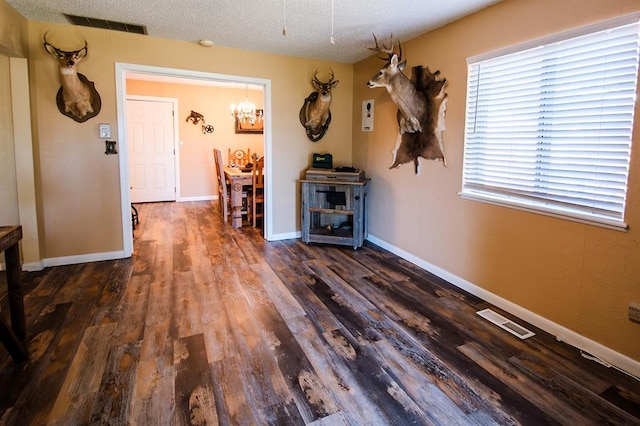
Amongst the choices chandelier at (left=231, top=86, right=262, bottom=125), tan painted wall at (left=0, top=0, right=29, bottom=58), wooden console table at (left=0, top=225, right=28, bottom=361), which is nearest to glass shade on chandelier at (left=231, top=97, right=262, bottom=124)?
chandelier at (left=231, top=86, right=262, bottom=125)

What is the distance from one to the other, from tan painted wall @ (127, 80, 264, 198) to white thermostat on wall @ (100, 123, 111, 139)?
12.5ft

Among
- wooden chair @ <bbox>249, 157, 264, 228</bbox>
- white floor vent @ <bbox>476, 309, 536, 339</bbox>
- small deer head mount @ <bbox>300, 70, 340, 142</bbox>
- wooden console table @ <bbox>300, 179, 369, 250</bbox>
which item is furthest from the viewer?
wooden chair @ <bbox>249, 157, 264, 228</bbox>

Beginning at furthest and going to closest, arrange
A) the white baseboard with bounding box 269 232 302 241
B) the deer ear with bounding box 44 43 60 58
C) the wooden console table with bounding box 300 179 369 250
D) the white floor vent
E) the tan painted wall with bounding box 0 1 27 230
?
the white baseboard with bounding box 269 232 302 241
the wooden console table with bounding box 300 179 369 250
the deer ear with bounding box 44 43 60 58
the tan painted wall with bounding box 0 1 27 230
the white floor vent

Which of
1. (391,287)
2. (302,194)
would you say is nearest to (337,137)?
(302,194)

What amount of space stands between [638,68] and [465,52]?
137cm

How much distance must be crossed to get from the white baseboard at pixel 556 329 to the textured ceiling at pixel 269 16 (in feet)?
7.69

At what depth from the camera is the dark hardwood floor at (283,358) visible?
5.75ft

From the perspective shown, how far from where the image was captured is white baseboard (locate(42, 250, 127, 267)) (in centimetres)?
371

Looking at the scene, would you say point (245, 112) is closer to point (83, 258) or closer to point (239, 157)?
point (239, 157)

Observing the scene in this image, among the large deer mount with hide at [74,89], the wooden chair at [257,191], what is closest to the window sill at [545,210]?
the wooden chair at [257,191]

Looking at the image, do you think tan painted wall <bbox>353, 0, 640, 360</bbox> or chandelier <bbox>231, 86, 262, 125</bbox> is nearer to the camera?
tan painted wall <bbox>353, 0, 640, 360</bbox>

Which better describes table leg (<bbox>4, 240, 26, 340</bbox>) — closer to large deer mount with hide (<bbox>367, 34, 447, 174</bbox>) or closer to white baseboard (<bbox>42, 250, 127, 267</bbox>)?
white baseboard (<bbox>42, 250, 127, 267</bbox>)

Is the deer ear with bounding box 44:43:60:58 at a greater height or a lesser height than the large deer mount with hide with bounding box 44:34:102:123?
greater

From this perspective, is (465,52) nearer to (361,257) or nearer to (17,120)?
(361,257)
